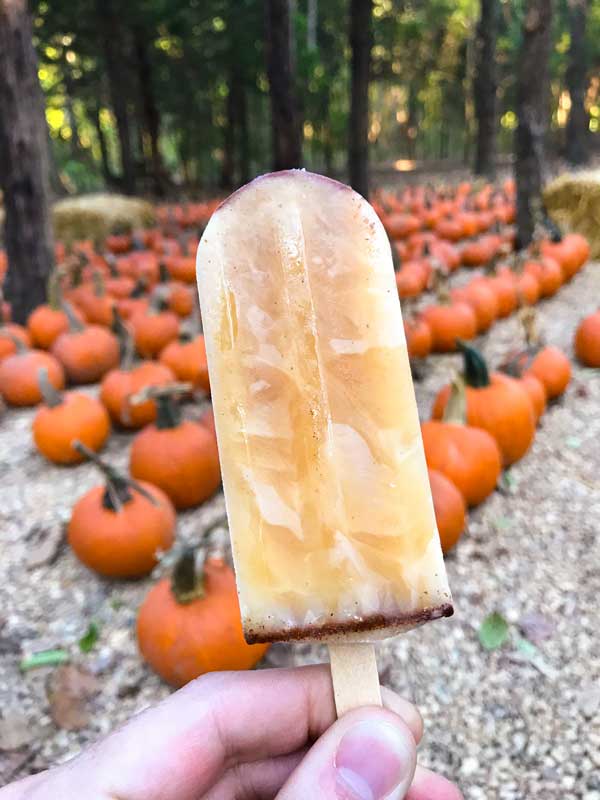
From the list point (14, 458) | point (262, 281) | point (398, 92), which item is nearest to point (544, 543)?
point (262, 281)

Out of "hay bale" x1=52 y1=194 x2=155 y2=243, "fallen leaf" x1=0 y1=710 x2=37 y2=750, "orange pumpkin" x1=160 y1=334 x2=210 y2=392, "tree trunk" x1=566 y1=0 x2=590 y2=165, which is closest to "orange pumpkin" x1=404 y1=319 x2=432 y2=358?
"orange pumpkin" x1=160 y1=334 x2=210 y2=392

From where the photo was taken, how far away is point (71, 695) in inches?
88.3

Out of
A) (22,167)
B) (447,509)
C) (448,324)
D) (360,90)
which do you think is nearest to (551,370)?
(448,324)

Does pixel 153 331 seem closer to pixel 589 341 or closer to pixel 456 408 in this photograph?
pixel 456 408

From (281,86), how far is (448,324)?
11.7 feet

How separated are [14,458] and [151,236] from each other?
6.21 meters

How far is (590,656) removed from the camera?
7.22 ft

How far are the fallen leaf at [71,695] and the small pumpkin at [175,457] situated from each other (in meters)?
0.96

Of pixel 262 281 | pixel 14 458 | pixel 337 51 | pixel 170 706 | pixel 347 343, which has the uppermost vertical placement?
pixel 337 51

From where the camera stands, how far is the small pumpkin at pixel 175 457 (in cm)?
307

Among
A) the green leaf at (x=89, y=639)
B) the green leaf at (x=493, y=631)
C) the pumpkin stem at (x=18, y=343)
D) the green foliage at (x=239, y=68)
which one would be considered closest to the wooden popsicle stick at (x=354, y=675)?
the green leaf at (x=493, y=631)

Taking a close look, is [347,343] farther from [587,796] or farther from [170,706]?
[587,796]

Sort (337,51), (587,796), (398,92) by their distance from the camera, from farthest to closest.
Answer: (398,92) < (337,51) < (587,796)

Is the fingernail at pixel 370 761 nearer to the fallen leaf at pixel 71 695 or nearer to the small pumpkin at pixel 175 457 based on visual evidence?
the fallen leaf at pixel 71 695
